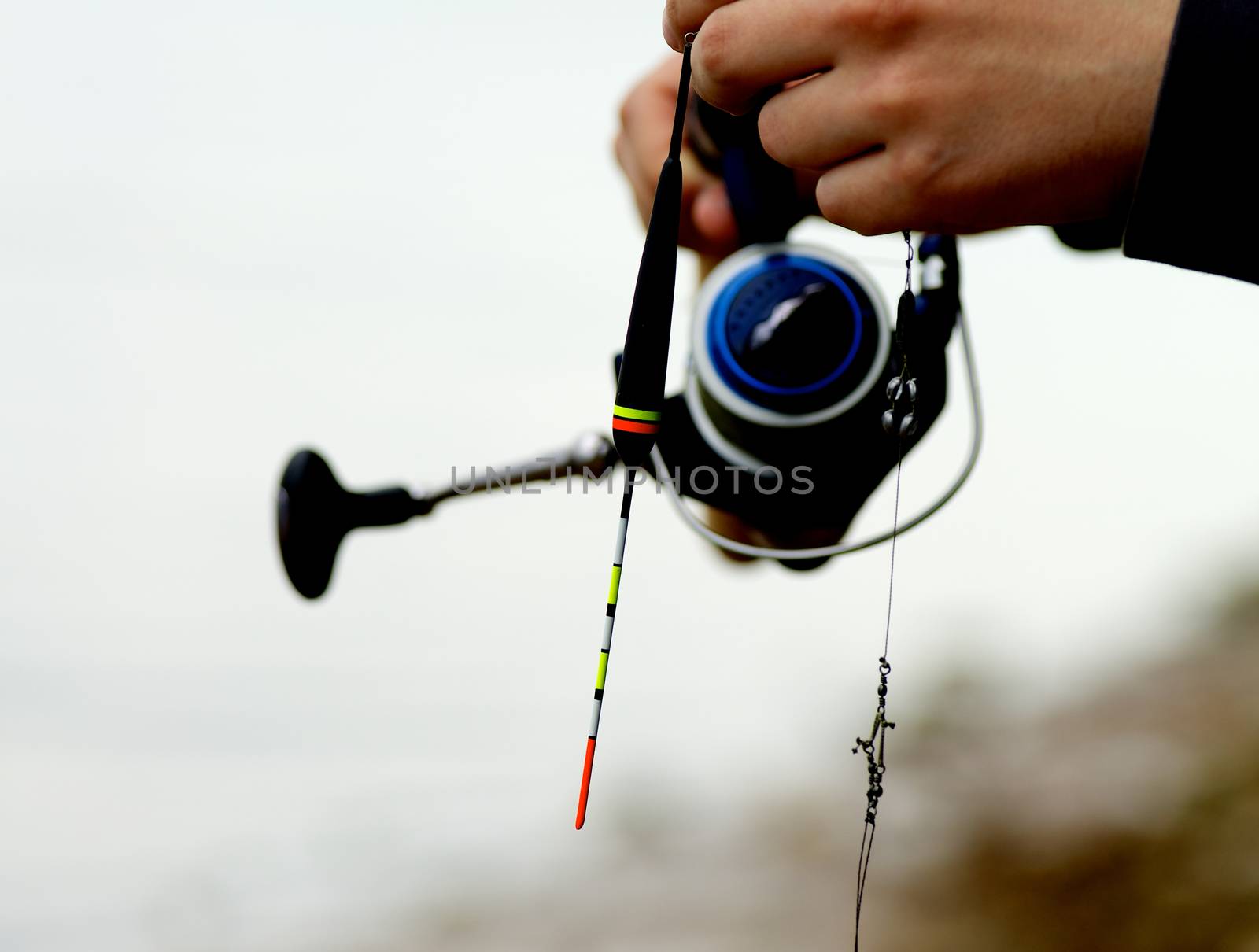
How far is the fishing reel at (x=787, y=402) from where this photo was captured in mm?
769

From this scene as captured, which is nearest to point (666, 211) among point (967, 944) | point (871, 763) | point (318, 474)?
point (871, 763)

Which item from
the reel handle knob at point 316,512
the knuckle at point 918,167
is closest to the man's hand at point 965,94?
the knuckle at point 918,167

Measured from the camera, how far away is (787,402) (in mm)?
772

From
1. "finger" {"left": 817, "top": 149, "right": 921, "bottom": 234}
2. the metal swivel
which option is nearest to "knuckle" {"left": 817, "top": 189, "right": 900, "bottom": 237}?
"finger" {"left": 817, "top": 149, "right": 921, "bottom": 234}

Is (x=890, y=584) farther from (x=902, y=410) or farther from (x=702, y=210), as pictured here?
(x=702, y=210)


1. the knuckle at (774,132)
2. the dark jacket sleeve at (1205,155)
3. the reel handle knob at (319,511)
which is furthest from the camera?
the reel handle knob at (319,511)

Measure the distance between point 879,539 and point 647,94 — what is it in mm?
477

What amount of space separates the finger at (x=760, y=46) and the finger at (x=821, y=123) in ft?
0.04

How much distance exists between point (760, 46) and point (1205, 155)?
0.71 ft

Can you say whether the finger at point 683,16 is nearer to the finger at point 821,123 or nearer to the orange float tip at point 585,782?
the finger at point 821,123

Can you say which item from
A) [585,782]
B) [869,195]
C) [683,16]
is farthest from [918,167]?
[585,782]

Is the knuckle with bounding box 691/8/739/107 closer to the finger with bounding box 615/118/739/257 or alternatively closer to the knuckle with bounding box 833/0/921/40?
the knuckle with bounding box 833/0/921/40

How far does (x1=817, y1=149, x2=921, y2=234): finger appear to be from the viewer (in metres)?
0.57

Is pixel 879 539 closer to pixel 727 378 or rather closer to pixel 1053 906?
pixel 727 378
